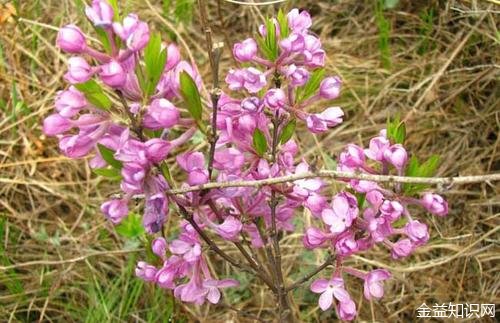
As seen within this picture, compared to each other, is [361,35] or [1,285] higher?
[361,35]

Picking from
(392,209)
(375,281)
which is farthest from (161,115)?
(375,281)

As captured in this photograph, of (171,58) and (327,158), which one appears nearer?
(171,58)

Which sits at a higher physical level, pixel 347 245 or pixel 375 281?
pixel 347 245

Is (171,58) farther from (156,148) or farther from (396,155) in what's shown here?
(396,155)

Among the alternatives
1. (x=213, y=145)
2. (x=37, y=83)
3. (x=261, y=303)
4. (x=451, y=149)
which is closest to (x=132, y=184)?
(x=213, y=145)

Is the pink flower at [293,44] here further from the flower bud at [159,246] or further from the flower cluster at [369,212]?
the flower bud at [159,246]

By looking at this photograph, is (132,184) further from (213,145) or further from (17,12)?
(17,12)

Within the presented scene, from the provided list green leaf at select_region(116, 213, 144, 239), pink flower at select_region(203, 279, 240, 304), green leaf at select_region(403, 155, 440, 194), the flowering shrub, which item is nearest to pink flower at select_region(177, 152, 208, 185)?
the flowering shrub
